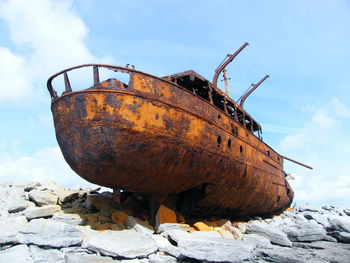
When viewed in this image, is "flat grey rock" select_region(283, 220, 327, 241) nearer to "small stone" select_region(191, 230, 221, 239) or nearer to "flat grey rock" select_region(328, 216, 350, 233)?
"flat grey rock" select_region(328, 216, 350, 233)

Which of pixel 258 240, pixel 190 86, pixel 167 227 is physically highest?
pixel 190 86

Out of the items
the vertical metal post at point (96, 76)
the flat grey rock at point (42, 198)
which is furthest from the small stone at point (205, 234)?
the vertical metal post at point (96, 76)

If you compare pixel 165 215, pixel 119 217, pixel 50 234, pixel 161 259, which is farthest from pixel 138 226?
pixel 50 234

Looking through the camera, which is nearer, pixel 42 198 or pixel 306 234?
pixel 42 198

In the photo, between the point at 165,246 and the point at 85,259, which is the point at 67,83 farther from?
the point at 165,246

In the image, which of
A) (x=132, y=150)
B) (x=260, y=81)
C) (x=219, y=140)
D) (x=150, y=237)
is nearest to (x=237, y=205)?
(x=219, y=140)

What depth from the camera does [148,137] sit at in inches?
199

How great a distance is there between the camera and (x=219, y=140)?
Result: 261 inches

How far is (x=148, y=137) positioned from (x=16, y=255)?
2563mm

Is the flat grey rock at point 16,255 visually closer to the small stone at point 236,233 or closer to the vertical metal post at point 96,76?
the vertical metal post at point 96,76

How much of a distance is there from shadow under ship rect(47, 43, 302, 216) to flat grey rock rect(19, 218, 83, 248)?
3.23ft

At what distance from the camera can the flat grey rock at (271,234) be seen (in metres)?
6.38

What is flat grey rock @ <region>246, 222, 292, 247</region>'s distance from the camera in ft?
20.9

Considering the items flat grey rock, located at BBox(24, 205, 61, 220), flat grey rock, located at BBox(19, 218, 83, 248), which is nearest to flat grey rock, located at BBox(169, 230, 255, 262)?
flat grey rock, located at BBox(19, 218, 83, 248)
